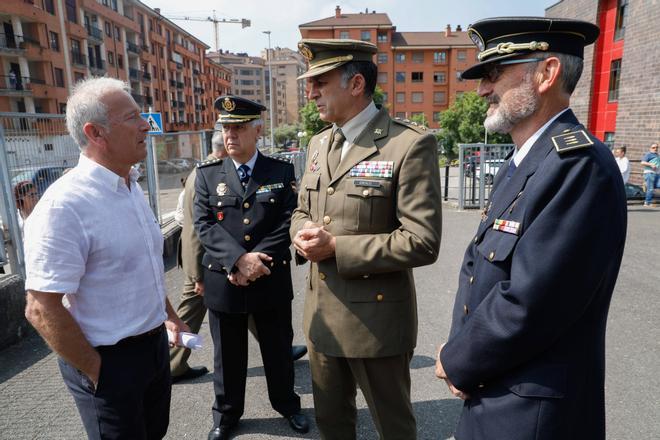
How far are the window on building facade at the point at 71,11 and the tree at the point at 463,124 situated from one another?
34.9m

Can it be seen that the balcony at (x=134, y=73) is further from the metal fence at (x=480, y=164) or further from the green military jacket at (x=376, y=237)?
Answer: the green military jacket at (x=376, y=237)

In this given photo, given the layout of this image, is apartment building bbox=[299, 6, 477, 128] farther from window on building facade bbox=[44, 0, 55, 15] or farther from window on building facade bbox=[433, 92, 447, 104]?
window on building facade bbox=[44, 0, 55, 15]

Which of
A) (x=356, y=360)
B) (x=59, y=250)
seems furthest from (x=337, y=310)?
(x=59, y=250)

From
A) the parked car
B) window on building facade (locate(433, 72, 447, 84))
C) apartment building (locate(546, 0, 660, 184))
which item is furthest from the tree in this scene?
the parked car

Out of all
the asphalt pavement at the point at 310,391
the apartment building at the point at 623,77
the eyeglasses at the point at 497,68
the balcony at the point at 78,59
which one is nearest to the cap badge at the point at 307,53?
the eyeglasses at the point at 497,68

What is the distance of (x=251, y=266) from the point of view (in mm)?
2697

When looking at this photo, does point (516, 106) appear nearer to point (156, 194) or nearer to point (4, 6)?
point (156, 194)

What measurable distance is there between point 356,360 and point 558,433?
105 centimetres

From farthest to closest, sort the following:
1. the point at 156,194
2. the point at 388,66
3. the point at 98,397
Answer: the point at 388,66 < the point at 156,194 < the point at 98,397

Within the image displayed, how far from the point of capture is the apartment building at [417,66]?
2442 inches

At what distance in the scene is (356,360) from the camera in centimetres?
222

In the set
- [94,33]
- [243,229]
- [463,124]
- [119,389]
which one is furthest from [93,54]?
[119,389]

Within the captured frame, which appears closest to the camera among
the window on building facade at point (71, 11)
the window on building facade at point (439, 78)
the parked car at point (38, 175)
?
the parked car at point (38, 175)

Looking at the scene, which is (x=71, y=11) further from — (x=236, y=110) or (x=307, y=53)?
(x=307, y=53)
